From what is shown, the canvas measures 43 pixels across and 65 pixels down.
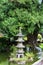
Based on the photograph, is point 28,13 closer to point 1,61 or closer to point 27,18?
point 27,18

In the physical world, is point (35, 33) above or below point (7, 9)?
below

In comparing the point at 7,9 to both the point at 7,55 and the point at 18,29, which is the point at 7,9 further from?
the point at 7,55

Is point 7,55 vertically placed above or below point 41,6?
below

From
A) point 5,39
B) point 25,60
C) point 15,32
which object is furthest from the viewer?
point 5,39

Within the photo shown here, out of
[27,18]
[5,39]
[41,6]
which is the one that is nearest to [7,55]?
[5,39]

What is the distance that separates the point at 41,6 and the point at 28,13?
80 cm

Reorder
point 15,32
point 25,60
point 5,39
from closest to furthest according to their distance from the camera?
point 25,60, point 15,32, point 5,39

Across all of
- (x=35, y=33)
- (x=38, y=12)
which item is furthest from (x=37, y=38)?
Result: (x=38, y=12)

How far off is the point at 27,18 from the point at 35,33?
3.54 ft

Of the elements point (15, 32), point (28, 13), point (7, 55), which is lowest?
point (7, 55)

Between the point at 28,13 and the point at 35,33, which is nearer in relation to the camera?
the point at 28,13

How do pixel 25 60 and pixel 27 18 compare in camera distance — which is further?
pixel 27 18

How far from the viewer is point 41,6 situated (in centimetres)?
997

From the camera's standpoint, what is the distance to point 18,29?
940 centimetres
